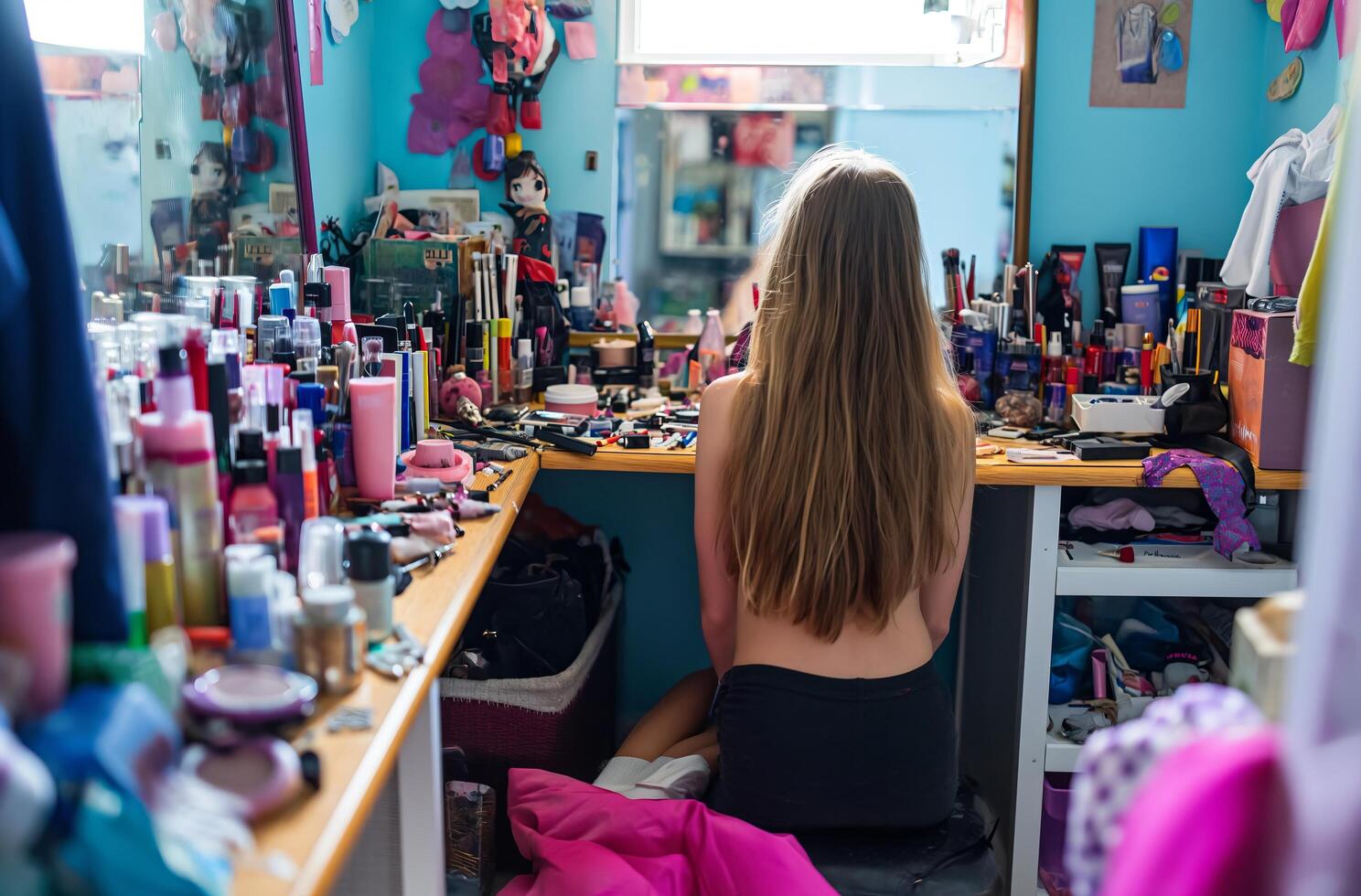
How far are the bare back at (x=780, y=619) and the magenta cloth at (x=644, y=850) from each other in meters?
0.26

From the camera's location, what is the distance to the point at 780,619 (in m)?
1.62

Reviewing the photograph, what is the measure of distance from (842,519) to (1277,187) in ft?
3.81

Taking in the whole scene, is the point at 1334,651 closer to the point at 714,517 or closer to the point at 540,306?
the point at 714,517

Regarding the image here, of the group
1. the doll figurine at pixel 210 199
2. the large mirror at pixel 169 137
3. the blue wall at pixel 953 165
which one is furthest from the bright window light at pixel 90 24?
the blue wall at pixel 953 165

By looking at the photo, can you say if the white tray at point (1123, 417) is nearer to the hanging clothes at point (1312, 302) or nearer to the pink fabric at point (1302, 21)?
the hanging clothes at point (1312, 302)

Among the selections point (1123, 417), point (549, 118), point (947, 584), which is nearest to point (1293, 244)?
point (1123, 417)

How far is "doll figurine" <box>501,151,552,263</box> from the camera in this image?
2629mm

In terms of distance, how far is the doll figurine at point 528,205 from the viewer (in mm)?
2629

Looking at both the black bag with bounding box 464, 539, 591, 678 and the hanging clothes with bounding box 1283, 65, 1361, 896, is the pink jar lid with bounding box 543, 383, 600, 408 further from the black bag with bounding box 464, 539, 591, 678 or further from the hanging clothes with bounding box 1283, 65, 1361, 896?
the hanging clothes with bounding box 1283, 65, 1361, 896

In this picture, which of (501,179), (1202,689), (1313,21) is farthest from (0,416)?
(1313,21)

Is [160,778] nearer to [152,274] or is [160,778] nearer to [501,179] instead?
[152,274]

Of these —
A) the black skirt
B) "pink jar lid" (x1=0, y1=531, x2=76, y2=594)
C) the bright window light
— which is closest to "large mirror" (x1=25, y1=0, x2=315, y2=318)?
the bright window light

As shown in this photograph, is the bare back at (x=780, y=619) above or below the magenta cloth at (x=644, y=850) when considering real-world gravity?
above

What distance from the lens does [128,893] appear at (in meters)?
0.70
